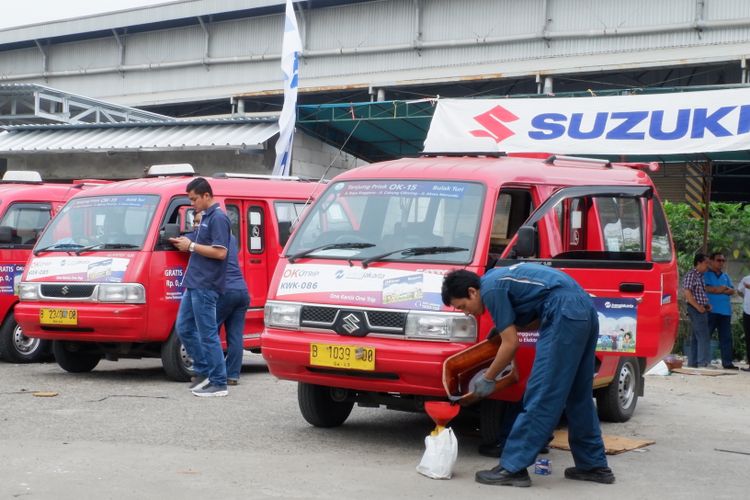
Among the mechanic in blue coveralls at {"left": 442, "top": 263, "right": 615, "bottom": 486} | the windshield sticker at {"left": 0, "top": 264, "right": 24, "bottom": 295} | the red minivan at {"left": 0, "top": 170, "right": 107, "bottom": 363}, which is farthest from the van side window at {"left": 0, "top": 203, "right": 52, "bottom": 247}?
the mechanic in blue coveralls at {"left": 442, "top": 263, "right": 615, "bottom": 486}

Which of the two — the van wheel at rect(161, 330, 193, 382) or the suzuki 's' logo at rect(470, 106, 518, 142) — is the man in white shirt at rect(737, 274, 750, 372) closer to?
the suzuki 's' logo at rect(470, 106, 518, 142)

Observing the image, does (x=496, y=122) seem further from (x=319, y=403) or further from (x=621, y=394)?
(x=319, y=403)

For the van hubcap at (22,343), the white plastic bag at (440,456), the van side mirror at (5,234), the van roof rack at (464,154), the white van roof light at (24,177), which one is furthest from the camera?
the white van roof light at (24,177)

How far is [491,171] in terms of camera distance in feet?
26.5

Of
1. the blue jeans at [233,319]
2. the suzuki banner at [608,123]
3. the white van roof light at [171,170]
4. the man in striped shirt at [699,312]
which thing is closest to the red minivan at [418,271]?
the blue jeans at [233,319]

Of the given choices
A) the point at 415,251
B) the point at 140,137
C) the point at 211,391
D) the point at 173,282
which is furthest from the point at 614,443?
the point at 140,137

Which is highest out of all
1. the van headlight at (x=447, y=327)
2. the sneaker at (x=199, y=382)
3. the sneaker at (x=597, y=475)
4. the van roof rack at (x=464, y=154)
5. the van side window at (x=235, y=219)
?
the van roof rack at (x=464, y=154)

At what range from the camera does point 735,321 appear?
54.4 feet

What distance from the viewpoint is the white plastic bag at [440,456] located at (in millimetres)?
6789

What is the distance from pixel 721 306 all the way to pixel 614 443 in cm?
778

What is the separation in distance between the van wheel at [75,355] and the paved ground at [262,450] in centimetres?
64

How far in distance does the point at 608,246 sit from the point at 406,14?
23.8m

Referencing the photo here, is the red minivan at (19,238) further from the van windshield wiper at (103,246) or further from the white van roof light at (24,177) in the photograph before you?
the van windshield wiper at (103,246)

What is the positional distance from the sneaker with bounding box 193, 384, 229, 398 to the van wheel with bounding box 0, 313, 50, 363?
357 centimetres
